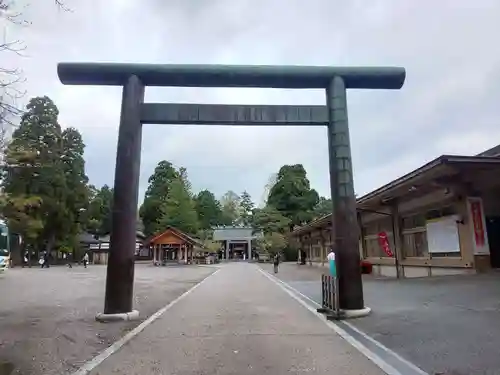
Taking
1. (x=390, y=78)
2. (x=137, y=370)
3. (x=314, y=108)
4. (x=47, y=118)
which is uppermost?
(x=47, y=118)

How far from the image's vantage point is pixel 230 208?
99.8m

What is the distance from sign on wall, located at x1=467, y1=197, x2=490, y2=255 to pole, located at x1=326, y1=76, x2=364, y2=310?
278 inches

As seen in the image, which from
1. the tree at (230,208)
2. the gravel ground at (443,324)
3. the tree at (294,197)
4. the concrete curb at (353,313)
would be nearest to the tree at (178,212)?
the tree at (294,197)

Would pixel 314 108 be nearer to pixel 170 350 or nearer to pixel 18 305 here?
pixel 170 350

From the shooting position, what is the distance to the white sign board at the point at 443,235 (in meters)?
15.4

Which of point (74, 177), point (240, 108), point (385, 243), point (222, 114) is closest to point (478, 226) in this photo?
point (385, 243)

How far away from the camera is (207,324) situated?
8711mm

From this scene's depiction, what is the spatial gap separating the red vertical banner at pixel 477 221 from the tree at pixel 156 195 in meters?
57.5

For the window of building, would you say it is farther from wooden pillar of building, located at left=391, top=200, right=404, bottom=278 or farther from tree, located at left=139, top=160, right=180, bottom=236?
tree, located at left=139, top=160, right=180, bottom=236

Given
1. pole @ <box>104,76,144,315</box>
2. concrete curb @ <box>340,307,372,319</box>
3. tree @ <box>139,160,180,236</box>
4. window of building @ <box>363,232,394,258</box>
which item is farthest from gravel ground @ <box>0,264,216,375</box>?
tree @ <box>139,160,180,236</box>

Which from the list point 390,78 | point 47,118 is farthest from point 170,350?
point 47,118

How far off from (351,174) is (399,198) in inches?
436

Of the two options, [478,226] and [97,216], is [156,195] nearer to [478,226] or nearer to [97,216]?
[97,216]

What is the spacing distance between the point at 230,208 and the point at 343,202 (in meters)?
90.4
